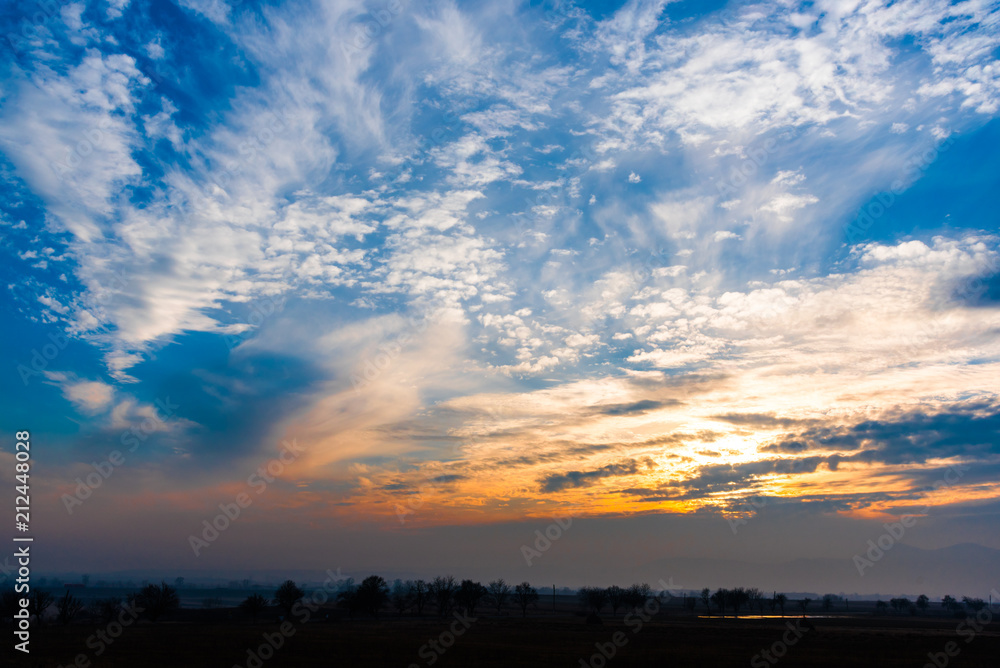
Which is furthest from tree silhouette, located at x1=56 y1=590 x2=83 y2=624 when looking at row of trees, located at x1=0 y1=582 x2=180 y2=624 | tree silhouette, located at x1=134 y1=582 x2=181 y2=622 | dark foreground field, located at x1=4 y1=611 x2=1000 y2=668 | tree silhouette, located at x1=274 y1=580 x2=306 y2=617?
tree silhouette, located at x1=274 y1=580 x2=306 y2=617

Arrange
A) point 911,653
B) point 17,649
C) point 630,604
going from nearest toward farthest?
point 17,649
point 911,653
point 630,604

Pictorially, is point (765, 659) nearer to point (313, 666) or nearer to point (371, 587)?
point (313, 666)

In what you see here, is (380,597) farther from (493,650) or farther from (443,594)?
(493,650)

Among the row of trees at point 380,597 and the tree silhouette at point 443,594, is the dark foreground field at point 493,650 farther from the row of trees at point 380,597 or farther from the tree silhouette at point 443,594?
the tree silhouette at point 443,594

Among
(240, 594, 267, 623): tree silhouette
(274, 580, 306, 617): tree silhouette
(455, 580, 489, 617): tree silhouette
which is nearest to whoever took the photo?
Answer: (240, 594, 267, 623): tree silhouette

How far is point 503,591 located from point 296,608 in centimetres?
6920

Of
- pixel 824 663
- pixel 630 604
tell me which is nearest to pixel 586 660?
pixel 824 663

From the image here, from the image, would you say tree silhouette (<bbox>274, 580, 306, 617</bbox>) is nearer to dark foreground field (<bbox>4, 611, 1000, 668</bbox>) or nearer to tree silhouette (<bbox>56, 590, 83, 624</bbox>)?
tree silhouette (<bbox>56, 590, 83, 624</bbox>)

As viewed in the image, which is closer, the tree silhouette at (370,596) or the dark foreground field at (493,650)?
the dark foreground field at (493,650)

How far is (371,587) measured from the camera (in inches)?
4638

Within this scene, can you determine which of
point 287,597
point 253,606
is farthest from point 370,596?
point 253,606

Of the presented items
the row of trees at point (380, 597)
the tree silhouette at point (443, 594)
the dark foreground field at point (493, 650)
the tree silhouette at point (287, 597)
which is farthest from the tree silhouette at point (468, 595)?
the dark foreground field at point (493, 650)

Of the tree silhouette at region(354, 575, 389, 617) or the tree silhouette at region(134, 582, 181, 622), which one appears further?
the tree silhouette at region(354, 575, 389, 617)

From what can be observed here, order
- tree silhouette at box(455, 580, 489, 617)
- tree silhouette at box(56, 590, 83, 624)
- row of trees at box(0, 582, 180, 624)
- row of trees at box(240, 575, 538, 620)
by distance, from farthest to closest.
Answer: tree silhouette at box(455, 580, 489, 617) → row of trees at box(240, 575, 538, 620) → tree silhouette at box(56, 590, 83, 624) → row of trees at box(0, 582, 180, 624)
